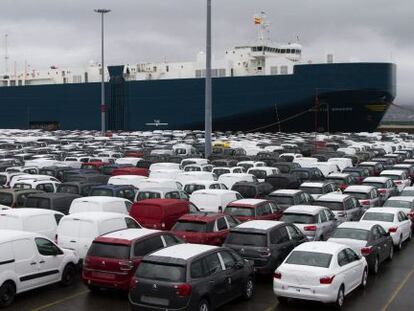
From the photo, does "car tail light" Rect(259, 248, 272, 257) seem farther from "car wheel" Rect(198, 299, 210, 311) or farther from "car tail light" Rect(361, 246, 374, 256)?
"car wheel" Rect(198, 299, 210, 311)

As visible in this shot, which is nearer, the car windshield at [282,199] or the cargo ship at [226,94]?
the car windshield at [282,199]

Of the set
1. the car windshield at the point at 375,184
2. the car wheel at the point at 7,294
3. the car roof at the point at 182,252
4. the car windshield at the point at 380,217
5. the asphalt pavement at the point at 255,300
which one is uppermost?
the car roof at the point at 182,252

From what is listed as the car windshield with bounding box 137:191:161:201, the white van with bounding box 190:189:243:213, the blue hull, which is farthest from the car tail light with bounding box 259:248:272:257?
the blue hull

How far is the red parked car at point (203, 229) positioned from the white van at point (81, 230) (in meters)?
1.60

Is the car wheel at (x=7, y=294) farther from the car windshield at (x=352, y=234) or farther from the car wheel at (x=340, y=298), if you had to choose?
the car windshield at (x=352, y=234)

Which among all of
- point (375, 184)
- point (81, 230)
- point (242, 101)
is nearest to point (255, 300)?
point (81, 230)

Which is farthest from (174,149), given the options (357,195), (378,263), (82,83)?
(82,83)

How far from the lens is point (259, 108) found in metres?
76.1

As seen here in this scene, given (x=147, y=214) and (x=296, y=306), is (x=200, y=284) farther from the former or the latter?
(x=147, y=214)

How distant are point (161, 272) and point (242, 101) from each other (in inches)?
2694

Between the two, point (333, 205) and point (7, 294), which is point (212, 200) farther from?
point (7, 294)

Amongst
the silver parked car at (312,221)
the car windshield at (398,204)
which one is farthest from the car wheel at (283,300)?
the car windshield at (398,204)

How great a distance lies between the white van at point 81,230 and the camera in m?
12.9

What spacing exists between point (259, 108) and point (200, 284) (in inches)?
2653
